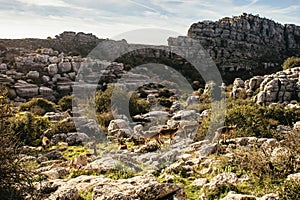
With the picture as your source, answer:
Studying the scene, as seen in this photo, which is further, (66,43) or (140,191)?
(66,43)

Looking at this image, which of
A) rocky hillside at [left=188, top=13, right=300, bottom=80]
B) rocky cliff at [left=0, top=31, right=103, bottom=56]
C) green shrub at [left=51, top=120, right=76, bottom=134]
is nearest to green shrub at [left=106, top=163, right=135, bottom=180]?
green shrub at [left=51, top=120, right=76, bottom=134]

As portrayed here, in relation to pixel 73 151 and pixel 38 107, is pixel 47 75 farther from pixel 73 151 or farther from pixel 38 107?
pixel 73 151

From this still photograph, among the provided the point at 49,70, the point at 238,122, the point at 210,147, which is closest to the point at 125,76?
the point at 49,70

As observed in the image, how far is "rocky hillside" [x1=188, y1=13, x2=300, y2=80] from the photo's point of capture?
57931mm

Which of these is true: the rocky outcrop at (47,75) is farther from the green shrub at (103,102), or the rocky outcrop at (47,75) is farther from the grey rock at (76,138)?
the grey rock at (76,138)

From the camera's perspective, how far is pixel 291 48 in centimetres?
6938

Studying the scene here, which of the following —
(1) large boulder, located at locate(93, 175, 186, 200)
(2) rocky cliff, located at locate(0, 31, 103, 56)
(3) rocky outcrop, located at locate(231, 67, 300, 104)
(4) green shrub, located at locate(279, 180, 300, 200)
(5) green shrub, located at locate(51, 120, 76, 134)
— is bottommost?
(5) green shrub, located at locate(51, 120, 76, 134)

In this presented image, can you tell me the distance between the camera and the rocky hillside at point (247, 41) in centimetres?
5793

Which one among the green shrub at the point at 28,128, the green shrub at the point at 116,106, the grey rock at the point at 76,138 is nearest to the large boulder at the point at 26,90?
the green shrub at the point at 116,106

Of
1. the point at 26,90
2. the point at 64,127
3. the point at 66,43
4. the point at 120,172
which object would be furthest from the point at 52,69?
the point at 120,172

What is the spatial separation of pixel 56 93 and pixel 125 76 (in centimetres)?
1044

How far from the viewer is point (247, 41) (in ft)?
221

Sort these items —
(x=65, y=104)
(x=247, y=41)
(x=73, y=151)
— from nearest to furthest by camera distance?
1. (x=73, y=151)
2. (x=65, y=104)
3. (x=247, y=41)

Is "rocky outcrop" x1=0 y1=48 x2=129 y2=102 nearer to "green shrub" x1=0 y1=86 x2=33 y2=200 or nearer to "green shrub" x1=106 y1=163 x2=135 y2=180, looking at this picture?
"green shrub" x1=106 y1=163 x2=135 y2=180
